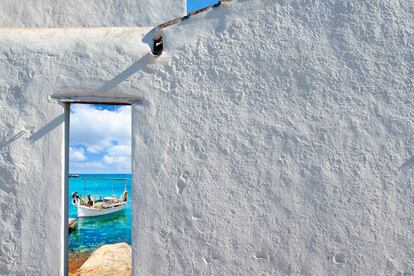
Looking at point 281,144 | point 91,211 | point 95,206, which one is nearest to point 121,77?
point 281,144

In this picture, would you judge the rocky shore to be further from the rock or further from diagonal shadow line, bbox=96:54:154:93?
diagonal shadow line, bbox=96:54:154:93

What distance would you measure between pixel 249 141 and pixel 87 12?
2.48 m

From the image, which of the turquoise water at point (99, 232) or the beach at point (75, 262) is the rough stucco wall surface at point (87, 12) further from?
the turquoise water at point (99, 232)

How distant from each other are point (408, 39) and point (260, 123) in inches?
70.8

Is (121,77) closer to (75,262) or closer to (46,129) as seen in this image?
(46,129)

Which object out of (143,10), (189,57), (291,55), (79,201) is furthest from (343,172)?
(79,201)

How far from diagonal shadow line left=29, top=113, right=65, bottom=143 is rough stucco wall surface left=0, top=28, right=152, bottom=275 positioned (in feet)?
0.04

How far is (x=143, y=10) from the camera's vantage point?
482 centimetres

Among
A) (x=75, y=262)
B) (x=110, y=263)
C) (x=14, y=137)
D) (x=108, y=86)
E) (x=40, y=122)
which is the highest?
(x=108, y=86)

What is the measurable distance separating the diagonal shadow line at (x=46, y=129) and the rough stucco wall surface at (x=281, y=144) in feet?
2.91

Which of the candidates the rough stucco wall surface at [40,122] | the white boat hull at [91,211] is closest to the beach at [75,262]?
the rough stucco wall surface at [40,122]

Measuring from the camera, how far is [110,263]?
26.2 ft

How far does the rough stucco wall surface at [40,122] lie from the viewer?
4.47 metres

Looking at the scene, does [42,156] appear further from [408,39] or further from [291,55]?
[408,39]
